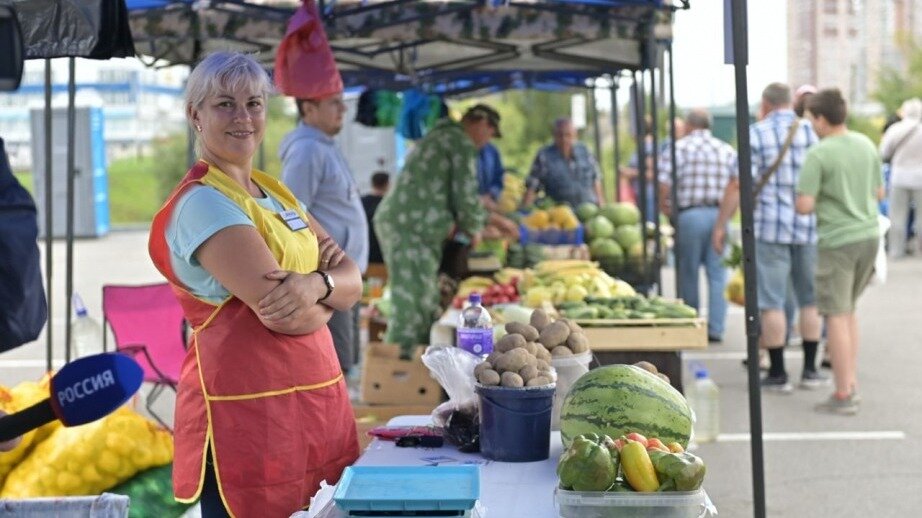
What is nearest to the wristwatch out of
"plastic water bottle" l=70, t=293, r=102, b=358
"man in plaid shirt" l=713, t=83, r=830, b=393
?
"plastic water bottle" l=70, t=293, r=102, b=358

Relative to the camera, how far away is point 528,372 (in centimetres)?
328

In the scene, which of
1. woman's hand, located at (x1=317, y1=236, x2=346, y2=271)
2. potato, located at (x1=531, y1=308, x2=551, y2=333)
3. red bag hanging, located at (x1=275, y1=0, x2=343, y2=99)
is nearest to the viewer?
woman's hand, located at (x1=317, y1=236, x2=346, y2=271)

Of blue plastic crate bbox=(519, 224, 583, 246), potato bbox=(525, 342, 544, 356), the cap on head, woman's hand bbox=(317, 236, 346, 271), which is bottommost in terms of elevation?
potato bbox=(525, 342, 544, 356)

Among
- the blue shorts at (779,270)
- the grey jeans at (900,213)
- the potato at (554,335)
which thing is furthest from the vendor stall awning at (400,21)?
the grey jeans at (900,213)

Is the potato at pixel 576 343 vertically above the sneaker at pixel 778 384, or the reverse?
the potato at pixel 576 343

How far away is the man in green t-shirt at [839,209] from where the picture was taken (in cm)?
802

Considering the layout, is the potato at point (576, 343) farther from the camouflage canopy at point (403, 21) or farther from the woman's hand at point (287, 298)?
the camouflage canopy at point (403, 21)

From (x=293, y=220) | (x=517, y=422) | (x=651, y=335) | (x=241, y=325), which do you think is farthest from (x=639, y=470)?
(x=651, y=335)

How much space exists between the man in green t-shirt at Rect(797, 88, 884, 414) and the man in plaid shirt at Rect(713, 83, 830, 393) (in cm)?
55

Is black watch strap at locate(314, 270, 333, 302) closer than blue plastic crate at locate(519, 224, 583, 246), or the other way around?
black watch strap at locate(314, 270, 333, 302)

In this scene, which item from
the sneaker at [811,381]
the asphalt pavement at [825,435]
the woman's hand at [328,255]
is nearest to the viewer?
the woman's hand at [328,255]

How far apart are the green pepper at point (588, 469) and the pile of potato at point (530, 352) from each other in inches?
23.0

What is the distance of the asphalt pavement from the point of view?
6254mm

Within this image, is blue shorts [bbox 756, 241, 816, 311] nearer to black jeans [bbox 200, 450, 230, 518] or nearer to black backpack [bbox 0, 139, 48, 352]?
black jeans [bbox 200, 450, 230, 518]
